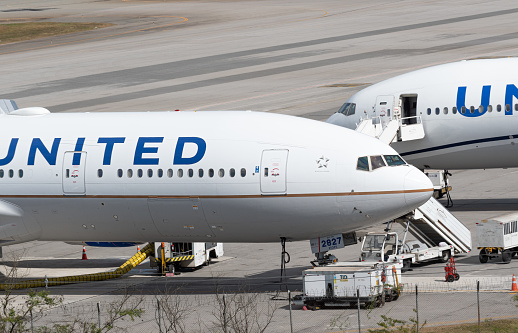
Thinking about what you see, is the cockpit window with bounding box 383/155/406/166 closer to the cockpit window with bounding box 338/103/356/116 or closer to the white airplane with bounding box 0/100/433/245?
the white airplane with bounding box 0/100/433/245

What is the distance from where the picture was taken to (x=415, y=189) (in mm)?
39812

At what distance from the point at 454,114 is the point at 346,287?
67.8 ft

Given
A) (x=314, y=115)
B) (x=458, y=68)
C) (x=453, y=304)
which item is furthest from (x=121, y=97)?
(x=453, y=304)

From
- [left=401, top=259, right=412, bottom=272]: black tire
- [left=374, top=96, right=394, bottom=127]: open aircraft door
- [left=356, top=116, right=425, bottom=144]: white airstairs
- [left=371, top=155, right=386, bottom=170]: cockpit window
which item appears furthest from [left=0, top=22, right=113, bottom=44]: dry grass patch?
[left=371, top=155, right=386, bottom=170]: cockpit window

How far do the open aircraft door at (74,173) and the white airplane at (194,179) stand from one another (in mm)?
39

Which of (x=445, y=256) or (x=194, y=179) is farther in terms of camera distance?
(x=445, y=256)

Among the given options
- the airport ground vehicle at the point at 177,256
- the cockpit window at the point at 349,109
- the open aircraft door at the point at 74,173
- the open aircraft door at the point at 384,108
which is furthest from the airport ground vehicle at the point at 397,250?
the cockpit window at the point at 349,109

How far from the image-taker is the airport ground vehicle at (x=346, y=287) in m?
38.5

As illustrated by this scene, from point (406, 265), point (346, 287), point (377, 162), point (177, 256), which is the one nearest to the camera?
point (346, 287)

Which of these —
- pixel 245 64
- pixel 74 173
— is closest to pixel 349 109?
pixel 74 173

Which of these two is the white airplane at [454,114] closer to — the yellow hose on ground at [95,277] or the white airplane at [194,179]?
the yellow hose on ground at [95,277]

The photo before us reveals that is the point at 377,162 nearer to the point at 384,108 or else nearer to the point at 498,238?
the point at 498,238

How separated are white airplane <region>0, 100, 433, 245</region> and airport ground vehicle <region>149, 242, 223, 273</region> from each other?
10.9 feet

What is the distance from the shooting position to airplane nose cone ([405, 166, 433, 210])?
39.8 m
